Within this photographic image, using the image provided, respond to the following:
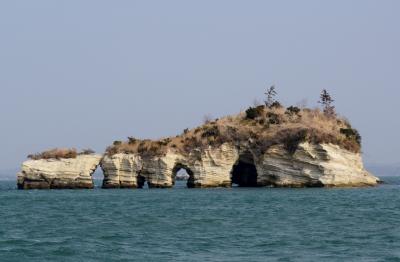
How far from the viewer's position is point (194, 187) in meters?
78.4

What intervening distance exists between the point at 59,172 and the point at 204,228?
140 feet

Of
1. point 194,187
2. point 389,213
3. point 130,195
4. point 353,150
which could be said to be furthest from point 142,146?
point 389,213

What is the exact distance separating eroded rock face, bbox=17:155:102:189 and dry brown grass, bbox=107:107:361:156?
295 centimetres

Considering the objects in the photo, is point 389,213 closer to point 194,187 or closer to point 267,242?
point 267,242

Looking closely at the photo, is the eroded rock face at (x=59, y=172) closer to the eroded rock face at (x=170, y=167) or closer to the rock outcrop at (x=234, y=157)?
the rock outcrop at (x=234, y=157)

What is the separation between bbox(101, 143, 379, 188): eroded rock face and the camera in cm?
7225

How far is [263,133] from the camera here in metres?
76.4

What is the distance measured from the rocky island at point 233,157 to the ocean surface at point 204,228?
10.9 meters

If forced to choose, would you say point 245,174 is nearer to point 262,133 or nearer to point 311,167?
point 262,133

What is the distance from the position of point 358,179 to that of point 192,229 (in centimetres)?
4011

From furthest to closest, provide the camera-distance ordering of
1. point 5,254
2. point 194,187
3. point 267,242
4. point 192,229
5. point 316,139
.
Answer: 1. point 194,187
2. point 316,139
3. point 192,229
4. point 267,242
5. point 5,254

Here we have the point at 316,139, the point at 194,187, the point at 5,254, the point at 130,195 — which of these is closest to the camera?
A: the point at 5,254

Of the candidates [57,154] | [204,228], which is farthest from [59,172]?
[204,228]

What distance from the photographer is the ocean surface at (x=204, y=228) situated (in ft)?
98.9
